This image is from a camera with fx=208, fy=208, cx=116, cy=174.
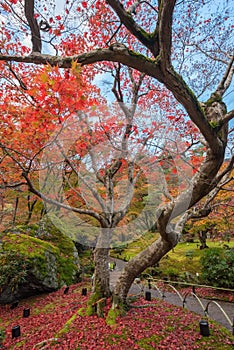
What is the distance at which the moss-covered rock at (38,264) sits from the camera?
23.1 ft

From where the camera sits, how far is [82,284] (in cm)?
919

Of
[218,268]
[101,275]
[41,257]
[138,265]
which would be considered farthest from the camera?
[218,268]

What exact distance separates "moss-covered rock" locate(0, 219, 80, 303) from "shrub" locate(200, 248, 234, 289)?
5.78m

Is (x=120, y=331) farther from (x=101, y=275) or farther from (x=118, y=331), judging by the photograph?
(x=101, y=275)

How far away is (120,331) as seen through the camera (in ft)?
14.2

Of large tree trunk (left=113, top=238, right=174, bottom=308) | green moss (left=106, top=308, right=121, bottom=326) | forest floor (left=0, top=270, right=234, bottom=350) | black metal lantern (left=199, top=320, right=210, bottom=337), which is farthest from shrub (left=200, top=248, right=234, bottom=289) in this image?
green moss (left=106, top=308, right=121, bottom=326)

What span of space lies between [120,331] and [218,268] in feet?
17.6

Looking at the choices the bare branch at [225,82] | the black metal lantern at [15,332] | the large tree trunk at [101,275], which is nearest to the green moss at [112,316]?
the large tree trunk at [101,275]

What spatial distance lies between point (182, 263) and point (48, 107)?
11384 millimetres

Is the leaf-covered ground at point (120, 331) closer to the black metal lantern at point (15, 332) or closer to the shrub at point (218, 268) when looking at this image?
the black metal lantern at point (15, 332)

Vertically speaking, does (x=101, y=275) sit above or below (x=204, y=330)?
above

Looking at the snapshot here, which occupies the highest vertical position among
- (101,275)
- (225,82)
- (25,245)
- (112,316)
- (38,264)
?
(225,82)

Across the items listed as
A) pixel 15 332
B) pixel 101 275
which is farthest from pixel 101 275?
pixel 15 332

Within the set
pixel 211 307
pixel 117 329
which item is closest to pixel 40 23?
pixel 117 329
